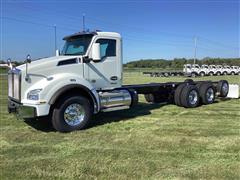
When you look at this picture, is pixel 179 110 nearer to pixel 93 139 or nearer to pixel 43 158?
pixel 93 139

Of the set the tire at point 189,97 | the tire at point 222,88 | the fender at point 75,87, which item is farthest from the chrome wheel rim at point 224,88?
the fender at point 75,87

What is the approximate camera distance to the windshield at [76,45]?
9.13 meters

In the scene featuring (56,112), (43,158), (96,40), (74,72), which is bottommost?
(43,158)

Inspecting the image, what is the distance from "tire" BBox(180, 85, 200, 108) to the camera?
11.9 meters

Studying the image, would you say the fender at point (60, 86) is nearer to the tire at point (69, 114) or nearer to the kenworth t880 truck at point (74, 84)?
the kenworth t880 truck at point (74, 84)

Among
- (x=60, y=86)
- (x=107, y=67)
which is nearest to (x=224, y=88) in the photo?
(x=107, y=67)

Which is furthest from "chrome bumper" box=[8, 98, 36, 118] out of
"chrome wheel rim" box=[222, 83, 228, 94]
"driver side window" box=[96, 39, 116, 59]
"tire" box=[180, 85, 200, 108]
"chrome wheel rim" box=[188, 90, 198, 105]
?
"chrome wheel rim" box=[222, 83, 228, 94]

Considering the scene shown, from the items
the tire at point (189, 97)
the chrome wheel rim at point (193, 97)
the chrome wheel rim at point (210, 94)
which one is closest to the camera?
the tire at point (189, 97)

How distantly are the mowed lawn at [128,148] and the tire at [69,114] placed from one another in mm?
244

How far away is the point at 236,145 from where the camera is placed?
6680 millimetres

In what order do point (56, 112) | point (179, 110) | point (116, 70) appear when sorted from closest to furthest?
1. point (56, 112)
2. point (116, 70)
3. point (179, 110)

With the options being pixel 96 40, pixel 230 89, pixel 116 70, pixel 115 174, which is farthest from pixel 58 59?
pixel 230 89

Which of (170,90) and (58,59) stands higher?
(58,59)

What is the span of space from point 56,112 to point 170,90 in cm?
566
